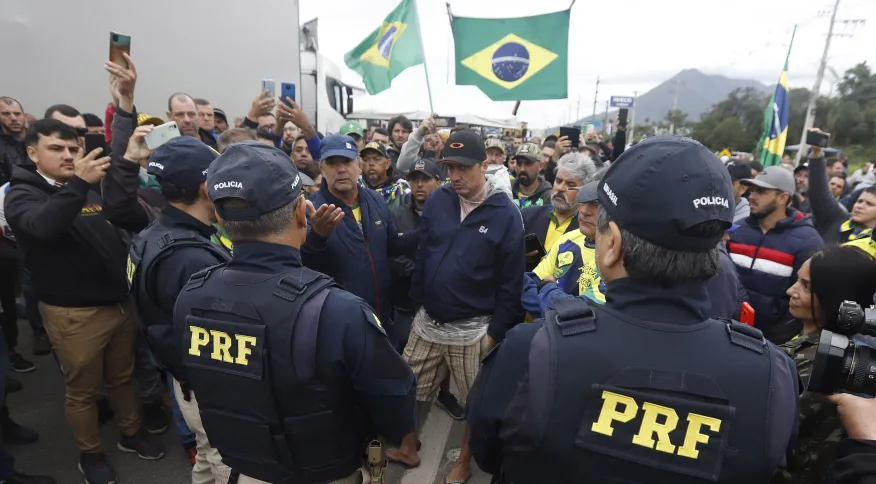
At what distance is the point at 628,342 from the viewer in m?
1.07

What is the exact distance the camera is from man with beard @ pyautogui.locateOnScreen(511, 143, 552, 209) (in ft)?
16.0

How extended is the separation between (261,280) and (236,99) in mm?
6550

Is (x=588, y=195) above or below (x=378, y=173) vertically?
above

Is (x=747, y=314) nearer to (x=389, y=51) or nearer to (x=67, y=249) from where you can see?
(x=67, y=249)

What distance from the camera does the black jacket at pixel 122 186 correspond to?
2.79 meters

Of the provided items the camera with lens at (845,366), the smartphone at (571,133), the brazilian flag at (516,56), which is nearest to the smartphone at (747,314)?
the camera with lens at (845,366)

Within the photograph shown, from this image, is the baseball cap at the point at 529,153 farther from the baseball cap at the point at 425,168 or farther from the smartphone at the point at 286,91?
the smartphone at the point at 286,91

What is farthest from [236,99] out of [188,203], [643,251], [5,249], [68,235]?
[643,251]

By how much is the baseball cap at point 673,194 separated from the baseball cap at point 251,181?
1.11m

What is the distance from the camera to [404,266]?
3844 millimetres

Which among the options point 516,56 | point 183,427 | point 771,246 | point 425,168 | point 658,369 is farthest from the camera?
point 516,56

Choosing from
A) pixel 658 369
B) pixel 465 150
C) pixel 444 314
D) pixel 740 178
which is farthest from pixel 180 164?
pixel 740 178

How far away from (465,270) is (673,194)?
80.0 inches

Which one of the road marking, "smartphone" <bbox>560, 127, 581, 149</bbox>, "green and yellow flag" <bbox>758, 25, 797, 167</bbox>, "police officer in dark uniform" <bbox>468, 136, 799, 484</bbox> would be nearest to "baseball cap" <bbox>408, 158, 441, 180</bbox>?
the road marking
